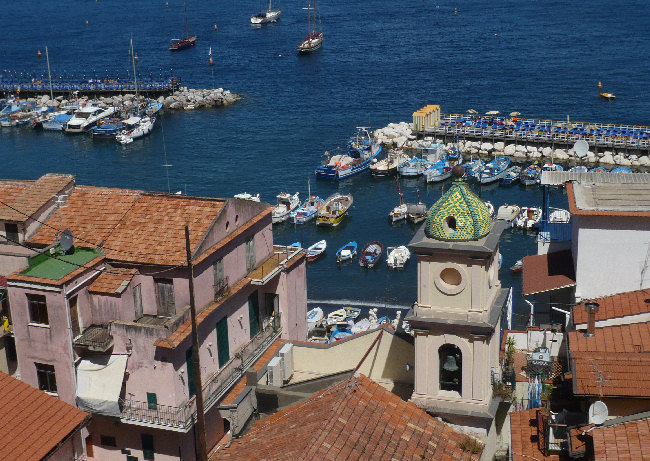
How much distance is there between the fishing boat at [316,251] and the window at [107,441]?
37.2 meters

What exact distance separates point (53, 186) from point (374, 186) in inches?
2211

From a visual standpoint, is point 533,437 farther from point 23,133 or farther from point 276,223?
point 23,133

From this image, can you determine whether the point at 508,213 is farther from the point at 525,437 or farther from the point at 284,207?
the point at 525,437

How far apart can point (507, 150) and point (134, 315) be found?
232ft

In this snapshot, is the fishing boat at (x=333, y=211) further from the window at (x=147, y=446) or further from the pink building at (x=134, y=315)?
the window at (x=147, y=446)

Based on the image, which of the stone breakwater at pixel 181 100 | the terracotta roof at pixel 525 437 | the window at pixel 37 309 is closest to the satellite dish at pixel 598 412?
the terracotta roof at pixel 525 437

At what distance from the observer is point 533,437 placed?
27078 millimetres

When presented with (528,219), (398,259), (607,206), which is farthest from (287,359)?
(528,219)

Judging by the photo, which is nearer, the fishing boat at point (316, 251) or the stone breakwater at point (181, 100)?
the fishing boat at point (316, 251)

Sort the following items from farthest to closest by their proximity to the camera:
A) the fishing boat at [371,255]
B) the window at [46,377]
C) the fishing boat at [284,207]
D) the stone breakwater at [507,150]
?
the stone breakwater at [507,150], the fishing boat at [284,207], the fishing boat at [371,255], the window at [46,377]

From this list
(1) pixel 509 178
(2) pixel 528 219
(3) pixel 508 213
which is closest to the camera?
(2) pixel 528 219

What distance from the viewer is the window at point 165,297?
121 feet

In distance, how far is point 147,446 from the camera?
37875 millimetres

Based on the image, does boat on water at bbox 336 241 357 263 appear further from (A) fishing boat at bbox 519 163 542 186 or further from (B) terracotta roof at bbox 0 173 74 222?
(B) terracotta roof at bbox 0 173 74 222
